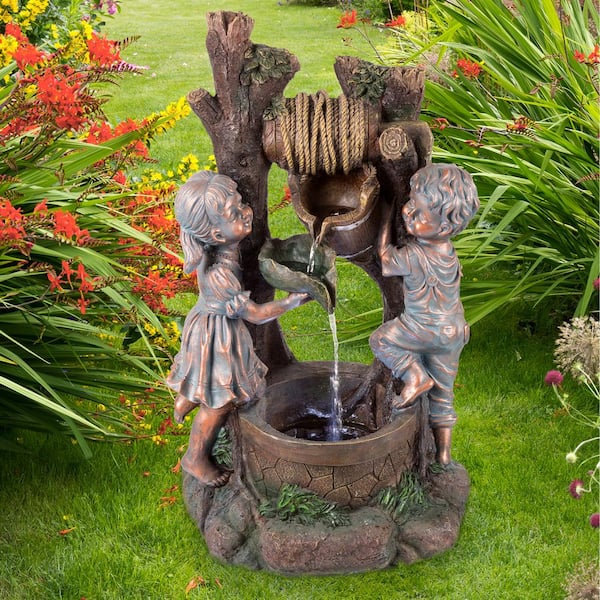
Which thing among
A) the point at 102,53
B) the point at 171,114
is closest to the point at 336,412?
the point at 171,114

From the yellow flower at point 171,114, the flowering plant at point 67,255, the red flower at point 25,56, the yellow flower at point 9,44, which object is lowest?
the flowering plant at point 67,255

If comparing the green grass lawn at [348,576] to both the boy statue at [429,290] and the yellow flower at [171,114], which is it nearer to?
the boy statue at [429,290]

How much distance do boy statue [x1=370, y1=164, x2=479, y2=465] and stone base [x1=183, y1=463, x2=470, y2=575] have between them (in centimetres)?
29

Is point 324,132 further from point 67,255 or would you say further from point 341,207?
point 67,255

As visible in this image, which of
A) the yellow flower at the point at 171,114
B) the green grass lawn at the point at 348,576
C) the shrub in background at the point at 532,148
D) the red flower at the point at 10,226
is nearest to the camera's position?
the red flower at the point at 10,226

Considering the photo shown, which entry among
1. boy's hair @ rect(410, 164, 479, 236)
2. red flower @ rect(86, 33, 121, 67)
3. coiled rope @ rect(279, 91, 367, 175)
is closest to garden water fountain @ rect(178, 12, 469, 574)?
coiled rope @ rect(279, 91, 367, 175)

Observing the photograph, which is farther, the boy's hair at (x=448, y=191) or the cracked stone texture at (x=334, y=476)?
the cracked stone texture at (x=334, y=476)

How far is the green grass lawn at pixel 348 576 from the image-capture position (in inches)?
103

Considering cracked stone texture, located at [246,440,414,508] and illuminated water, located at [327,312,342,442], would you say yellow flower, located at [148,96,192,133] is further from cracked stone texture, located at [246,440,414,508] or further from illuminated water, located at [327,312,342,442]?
cracked stone texture, located at [246,440,414,508]

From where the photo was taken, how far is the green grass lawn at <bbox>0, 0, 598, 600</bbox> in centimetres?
262

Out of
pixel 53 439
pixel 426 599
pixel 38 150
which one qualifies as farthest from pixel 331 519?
pixel 38 150

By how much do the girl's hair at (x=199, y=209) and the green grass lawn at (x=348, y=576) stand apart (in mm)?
971

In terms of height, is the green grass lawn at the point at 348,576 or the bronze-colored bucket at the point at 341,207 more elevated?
the bronze-colored bucket at the point at 341,207

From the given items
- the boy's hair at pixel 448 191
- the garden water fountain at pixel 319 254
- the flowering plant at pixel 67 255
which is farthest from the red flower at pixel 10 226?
the boy's hair at pixel 448 191
